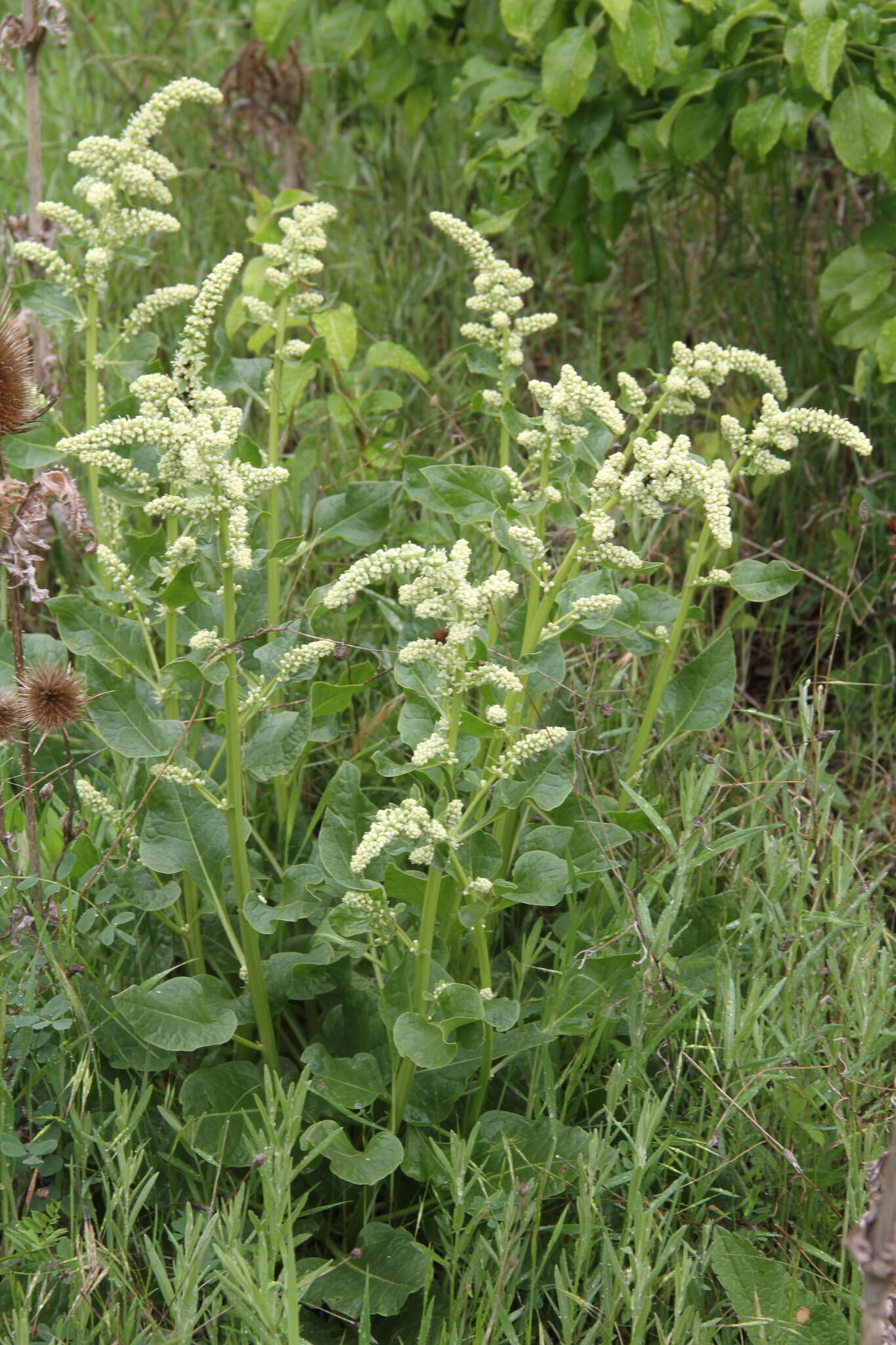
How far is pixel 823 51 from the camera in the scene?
8.25ft

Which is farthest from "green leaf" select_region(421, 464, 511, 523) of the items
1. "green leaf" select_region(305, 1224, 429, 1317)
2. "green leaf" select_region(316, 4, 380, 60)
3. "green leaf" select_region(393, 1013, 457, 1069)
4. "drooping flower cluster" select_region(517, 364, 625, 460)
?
"green leaf" select_region(316, 4, 380, 60)

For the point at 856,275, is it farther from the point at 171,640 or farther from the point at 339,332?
the point at 171,640

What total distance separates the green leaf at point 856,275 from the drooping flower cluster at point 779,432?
3.68ft

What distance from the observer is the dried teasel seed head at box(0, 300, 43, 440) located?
1826 millimetres

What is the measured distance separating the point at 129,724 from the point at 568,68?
5.99ft

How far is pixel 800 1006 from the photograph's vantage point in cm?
209

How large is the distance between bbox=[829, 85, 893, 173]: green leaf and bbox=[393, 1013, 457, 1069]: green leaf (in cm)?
202

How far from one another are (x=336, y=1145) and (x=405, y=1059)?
15cm

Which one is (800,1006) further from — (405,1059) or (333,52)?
(333,52)

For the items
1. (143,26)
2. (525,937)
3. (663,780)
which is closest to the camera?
(525,937)

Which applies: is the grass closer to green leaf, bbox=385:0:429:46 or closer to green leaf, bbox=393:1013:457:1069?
green leaf, bbox=393:1013:457:1069

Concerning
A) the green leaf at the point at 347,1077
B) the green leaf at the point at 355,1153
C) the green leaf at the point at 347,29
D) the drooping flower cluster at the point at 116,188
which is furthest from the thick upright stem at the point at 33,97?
the green leaf at the point at 355,1153

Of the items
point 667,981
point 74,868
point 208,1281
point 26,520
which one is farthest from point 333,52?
point 208,1281

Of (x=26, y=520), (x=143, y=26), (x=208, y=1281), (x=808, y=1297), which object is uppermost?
(x=143, y=26)
